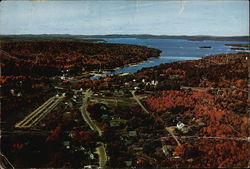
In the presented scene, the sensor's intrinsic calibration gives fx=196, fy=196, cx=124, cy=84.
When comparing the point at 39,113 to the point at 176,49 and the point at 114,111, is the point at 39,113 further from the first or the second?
the point at 176,49

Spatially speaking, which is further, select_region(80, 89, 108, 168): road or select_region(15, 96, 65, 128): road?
select_region(15, 96, 65, 128): road

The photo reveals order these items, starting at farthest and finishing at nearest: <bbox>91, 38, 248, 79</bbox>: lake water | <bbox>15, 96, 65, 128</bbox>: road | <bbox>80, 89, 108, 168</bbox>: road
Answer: <bbox>91, 38, 248, 79</bbox>: lake water, <bbox>15, 96, 65, 128</bbox>: road, <bbox>80, 89, 108, 168</bbox>: road

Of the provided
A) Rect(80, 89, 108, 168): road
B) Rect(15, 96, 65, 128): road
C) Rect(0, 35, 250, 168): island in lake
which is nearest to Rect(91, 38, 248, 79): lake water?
Rect(0, 35, 250, 168): island in lake

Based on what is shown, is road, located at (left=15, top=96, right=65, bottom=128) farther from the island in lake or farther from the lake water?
the lake water

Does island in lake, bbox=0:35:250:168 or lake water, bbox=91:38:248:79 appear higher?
lake water, bbox=91:38:248:79

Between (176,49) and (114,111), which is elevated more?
(176,49)

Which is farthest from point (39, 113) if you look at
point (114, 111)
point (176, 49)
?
point (176, 49)

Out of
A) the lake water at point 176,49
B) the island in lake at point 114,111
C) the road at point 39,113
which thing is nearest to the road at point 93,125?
the island in lake at point 114,111

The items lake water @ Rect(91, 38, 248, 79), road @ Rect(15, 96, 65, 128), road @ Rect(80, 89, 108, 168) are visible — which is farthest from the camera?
lake water @ Rect(91, 38, 248, 79)

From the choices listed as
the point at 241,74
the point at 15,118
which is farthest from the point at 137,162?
the point at 241,74
